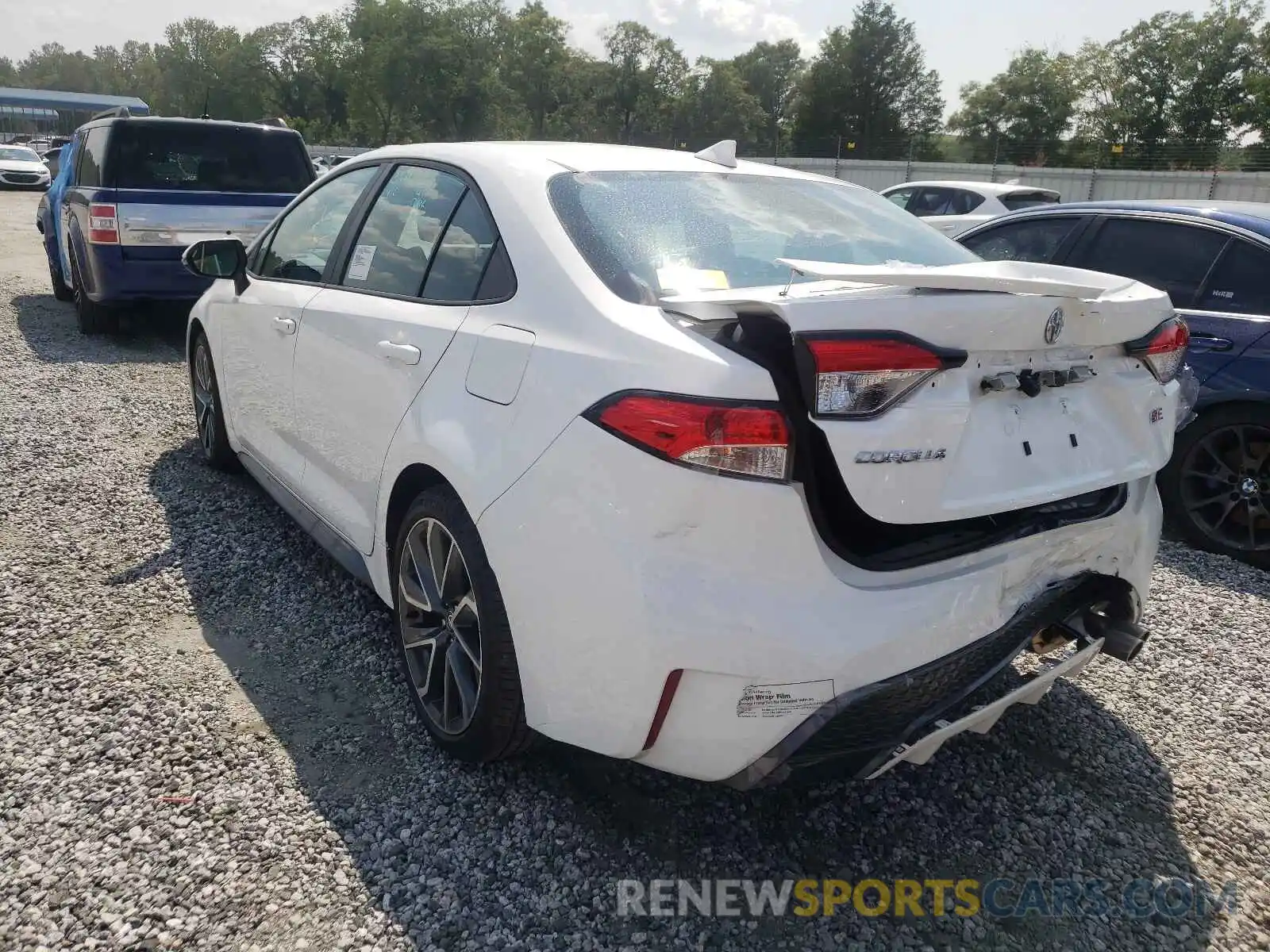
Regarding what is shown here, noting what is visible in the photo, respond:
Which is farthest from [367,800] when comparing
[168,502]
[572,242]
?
[168,502]

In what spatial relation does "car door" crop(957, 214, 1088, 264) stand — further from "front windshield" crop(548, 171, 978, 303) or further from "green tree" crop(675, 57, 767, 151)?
"green tree" crop(675, 57, 767, 151)

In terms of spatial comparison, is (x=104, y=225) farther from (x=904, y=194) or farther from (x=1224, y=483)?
(x=904, y=194)

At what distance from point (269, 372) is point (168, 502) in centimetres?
125

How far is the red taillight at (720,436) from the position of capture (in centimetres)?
191

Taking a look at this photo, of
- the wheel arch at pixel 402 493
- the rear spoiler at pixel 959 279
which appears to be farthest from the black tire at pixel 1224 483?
the wheel arch at pixel 402 493

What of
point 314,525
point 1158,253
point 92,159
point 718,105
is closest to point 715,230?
point 314,525

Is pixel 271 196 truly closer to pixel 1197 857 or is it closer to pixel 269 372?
pixel 269 372

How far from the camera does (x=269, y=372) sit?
3801 millimetres

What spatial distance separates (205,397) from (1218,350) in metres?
4.88

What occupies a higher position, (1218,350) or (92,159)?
(92,159)

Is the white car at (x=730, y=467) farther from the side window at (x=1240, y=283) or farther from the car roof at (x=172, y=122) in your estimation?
the car roof at (x=172, y=122)

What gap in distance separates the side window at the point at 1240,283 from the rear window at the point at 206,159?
7166mm

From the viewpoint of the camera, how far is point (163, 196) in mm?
7934

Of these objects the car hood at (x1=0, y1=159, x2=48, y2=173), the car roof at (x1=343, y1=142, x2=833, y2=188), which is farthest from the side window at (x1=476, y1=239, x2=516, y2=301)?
the car hood at (x1=0, y1=159, x2=48, y2=173)
